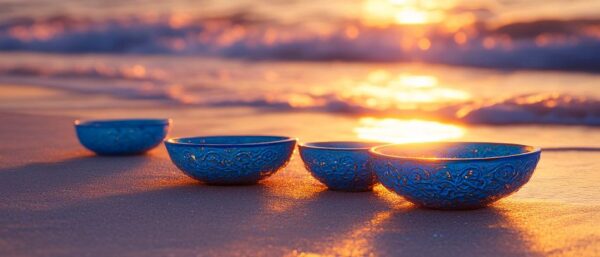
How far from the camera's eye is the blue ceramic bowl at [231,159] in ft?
11.8

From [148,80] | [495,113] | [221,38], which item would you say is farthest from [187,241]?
[221,38]

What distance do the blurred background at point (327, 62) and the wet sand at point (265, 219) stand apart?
6.75ft

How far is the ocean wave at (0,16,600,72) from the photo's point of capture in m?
12.7

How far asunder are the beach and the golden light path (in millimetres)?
1012

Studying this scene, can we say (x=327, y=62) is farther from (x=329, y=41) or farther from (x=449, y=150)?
(x=449, y=150)

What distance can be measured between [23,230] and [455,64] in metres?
10.1

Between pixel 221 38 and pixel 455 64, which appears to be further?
pixel 221 38

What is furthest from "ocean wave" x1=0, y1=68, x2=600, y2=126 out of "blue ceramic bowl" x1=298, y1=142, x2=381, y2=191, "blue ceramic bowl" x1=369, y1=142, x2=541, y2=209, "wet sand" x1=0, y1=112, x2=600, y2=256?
"blue ceramic bowl" x1=369, y1=142, x2=541, y2=209

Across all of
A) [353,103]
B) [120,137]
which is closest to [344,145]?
[120,137]

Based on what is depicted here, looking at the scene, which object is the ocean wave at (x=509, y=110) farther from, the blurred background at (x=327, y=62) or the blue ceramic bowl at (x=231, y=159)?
the blue ceramic bowl at (x=231, y=159)

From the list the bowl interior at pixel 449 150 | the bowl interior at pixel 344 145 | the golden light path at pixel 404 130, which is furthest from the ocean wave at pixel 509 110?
the bowl interior at pixel 449 150

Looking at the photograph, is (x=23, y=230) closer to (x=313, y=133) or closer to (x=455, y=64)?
(x=313, y=133)

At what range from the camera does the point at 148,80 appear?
1066cm

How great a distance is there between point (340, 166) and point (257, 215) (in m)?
0.45
